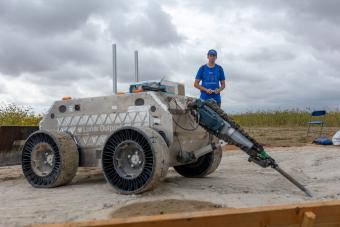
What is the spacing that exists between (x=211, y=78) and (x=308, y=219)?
583 centimetres

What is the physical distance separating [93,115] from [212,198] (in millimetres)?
2527

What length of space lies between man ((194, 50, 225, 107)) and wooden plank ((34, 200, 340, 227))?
554 cm

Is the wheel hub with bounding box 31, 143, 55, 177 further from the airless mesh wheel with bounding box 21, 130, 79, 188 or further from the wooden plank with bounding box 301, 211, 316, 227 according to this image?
the wooden plank with bounding box 301, 211, 316, 227

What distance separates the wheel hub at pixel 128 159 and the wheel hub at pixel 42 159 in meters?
1.36

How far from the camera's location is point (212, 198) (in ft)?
19.2

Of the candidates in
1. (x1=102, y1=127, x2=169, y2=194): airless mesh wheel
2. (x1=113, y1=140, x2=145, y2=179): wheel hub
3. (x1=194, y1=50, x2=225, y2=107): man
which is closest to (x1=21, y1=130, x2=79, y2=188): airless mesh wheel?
(x1=102, y1=127, x2=169, y2=194): airless mesh wheel

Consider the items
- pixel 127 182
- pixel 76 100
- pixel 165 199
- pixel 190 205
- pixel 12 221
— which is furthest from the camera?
pixel 76 100

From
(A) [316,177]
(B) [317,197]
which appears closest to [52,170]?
(B) [317,197]

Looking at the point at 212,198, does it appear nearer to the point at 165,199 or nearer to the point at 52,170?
the point at 165,199

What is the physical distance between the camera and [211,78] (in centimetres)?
826

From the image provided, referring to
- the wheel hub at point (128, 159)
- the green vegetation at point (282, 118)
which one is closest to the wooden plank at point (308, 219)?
the wheel hub at point (128, 159)

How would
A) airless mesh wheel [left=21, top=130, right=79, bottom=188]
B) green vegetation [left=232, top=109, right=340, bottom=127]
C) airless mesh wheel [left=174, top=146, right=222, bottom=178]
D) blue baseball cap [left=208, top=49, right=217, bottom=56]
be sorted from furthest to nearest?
green vegetation [left=232, top=109, right=340, bottom=127] → blue baseball cap [left=208, top=49, right=217, bottom=56] → airless mesh wheel [left=174, top=146, right=222, bottom=178] → airless mesh wheel [left=21, top=130, right=79, bottom=188]

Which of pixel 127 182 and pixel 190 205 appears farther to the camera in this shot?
pixel 127 182

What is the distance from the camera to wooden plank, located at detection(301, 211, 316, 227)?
256 cm
